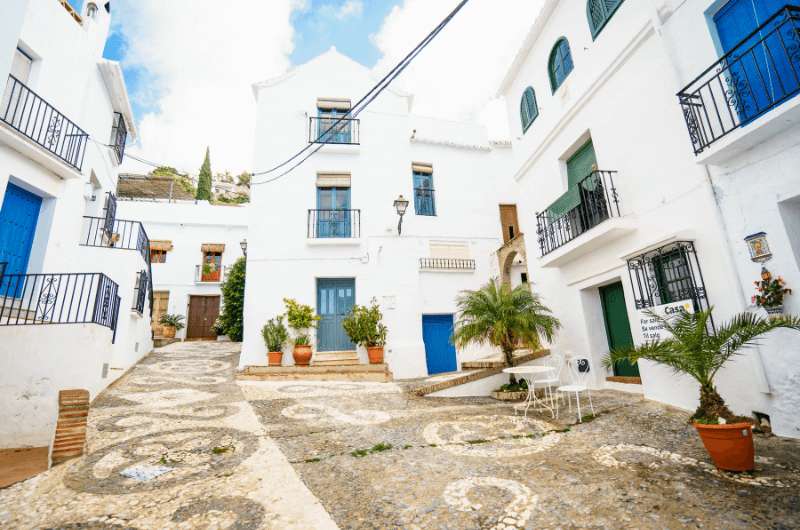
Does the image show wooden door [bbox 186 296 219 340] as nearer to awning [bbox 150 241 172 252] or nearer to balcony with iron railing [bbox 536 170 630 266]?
awning [bbox 150 241 172 252]

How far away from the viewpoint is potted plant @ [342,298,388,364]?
9.85 m

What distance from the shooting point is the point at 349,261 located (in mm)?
11094

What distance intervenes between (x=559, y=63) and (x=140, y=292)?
38.5 feet

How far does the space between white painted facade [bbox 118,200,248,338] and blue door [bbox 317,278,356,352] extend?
8.38m

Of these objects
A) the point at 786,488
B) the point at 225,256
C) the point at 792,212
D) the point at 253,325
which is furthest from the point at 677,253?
the point at 225,256

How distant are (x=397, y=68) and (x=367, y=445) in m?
4.61

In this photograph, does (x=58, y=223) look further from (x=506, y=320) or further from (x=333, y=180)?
(x=506, y=320)

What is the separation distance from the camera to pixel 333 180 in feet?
39.0

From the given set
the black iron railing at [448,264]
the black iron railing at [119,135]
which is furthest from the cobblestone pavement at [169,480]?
the black iron railing at [119,135]

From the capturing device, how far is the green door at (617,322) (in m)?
6.80

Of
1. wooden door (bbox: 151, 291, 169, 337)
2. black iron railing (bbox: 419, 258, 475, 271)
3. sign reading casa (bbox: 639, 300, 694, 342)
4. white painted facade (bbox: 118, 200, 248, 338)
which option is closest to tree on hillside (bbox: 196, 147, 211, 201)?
white painted facade (bbox: 118, 200, 248, 338)

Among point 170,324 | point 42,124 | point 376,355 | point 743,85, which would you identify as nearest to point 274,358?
point 376,355

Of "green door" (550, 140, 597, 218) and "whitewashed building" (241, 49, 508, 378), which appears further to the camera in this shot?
"whitewashed building" (241, 49, 508, 378)

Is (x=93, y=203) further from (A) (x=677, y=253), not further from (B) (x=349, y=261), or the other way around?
(A) (x=677, y=253)
